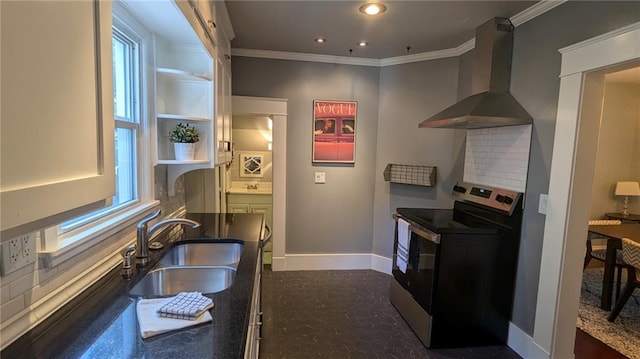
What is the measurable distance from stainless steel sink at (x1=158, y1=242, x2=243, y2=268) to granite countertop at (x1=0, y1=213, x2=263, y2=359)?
57cm

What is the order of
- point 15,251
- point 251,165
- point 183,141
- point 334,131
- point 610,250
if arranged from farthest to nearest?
point 251,165 → point 334,131 → point 610,250 → point 183,141 → point 15,251

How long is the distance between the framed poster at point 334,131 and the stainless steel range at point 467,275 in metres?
1.44

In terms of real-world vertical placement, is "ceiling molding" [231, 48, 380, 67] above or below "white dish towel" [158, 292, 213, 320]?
above

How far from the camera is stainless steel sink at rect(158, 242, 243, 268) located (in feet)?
6.23

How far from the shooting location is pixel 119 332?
96cm

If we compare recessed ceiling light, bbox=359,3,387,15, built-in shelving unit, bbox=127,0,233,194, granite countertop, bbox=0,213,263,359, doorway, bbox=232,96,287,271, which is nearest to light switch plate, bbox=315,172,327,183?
doorway, bbox=232,96,287,271

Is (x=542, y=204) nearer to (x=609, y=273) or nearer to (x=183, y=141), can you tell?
(x=609, y=273)

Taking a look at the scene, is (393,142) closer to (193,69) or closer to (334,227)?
(334,227)

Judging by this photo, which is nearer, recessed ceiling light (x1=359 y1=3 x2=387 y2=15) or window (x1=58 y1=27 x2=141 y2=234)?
window (x1=58 y1=27 x2=141 y2=234)

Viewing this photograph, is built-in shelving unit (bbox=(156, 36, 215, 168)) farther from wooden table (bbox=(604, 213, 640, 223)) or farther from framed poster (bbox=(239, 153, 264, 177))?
wooden table (bbox=(604, 213, 640, 223))

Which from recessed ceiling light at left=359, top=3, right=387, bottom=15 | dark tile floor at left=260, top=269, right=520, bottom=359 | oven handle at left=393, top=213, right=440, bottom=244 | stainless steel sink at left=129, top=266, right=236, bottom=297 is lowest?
dark tile floor at left=260, top=269, right=520, bottom=359

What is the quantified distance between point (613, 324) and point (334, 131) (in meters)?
3.06

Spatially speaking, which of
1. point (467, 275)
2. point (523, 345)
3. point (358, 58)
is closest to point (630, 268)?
point (523, 345)

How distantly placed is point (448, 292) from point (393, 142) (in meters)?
1.82
